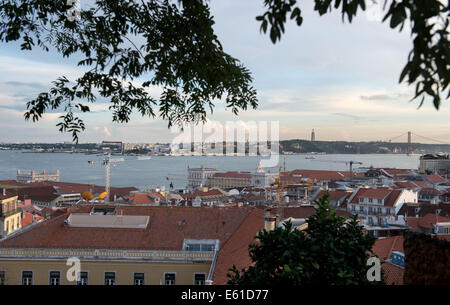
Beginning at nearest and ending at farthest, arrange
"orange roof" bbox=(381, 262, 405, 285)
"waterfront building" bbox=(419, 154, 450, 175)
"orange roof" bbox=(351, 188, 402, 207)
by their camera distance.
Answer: "orange roof" bbox=(381, 262, 405, 285)
"orange roof" bbox=(351, 188, 402, 207)
"waterfront building" bbox=(419, 154, 450, 175)

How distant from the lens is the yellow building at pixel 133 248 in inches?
409

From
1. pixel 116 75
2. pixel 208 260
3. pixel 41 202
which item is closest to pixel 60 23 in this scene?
pixel 116 75

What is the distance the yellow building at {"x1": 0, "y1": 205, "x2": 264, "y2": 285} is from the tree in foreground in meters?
5.30

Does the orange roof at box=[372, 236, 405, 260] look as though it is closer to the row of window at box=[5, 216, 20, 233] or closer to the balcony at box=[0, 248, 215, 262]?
the balcony at box=[0, 248, 215, 262]

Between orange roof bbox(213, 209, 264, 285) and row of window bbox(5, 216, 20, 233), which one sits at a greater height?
orange roof bbox(213, 209, 264, 285)

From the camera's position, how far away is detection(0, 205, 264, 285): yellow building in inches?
409

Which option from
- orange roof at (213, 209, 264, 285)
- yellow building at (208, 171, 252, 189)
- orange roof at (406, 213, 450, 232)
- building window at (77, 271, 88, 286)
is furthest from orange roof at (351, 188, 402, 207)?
yellow building at (208, 171, 252, 189)

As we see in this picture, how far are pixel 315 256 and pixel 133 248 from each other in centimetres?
783

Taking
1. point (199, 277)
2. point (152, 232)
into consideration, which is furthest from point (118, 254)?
point (199, 277)

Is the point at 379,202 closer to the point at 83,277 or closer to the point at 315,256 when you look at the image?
the point at 83,277

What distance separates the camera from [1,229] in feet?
57.3

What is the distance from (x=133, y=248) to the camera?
10867 millimetres
